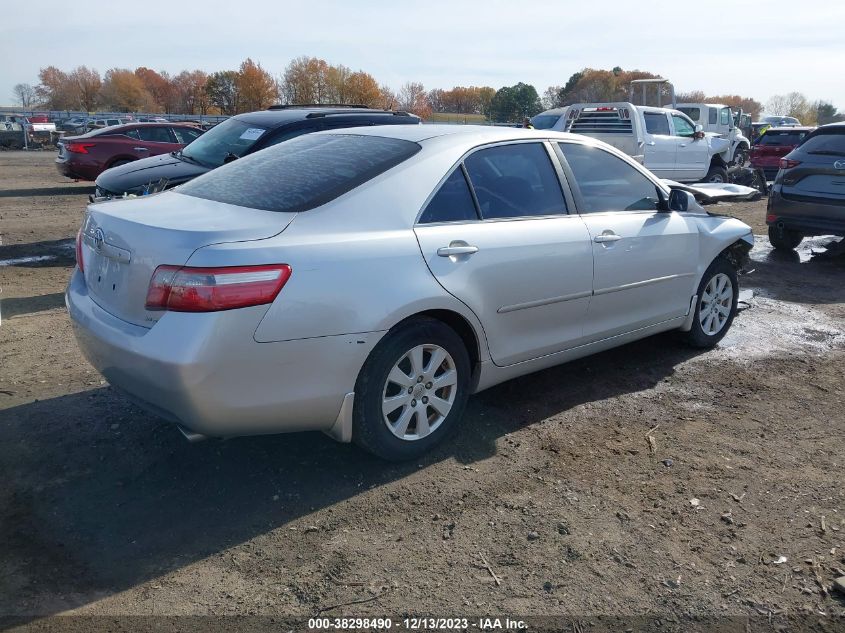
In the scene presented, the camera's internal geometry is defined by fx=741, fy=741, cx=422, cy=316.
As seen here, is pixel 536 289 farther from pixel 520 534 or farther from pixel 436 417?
pixel 520 534

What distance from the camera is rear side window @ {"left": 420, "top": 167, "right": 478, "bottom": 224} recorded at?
378 centimetres

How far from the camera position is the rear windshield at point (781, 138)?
18.7 m

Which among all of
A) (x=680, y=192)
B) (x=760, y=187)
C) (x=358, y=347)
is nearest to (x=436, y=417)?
(x=358, y=347)

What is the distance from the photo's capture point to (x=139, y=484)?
3533 mm

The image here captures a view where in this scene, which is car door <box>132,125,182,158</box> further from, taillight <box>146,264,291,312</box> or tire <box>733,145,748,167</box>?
tire <box>733,145,748,167</box>

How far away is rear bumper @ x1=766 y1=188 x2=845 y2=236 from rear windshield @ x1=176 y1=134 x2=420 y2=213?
723 centimetres

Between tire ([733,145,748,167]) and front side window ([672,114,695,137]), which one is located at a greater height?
front side window ([672,114,695,137])

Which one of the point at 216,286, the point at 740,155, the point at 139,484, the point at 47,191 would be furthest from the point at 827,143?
the point at 47,191

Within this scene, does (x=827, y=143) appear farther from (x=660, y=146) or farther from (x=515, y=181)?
(x=515, y=181)

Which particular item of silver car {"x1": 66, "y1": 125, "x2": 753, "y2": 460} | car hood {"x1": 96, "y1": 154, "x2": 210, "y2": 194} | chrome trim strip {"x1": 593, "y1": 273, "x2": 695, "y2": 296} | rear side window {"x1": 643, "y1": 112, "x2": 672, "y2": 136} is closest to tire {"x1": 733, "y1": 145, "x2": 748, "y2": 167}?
rear side window {"x1": 643, "y1": 112, "x2": 672, "y2": 136}

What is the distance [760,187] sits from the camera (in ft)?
59.9

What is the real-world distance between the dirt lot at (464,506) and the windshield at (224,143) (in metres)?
3.81

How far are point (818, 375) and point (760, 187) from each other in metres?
14.5

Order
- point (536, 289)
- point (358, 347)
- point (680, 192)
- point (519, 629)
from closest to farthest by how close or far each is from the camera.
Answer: point (519, 629) → point (358, 347) → point (536, 289) → point (680, 192)
